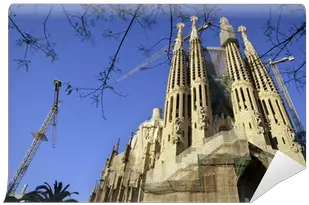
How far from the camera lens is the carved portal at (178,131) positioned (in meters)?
23.8

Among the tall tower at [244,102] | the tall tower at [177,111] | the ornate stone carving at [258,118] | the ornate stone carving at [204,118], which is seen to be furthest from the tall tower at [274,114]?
the tall tower at [177,111]

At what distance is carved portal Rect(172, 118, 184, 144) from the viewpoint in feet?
78.0

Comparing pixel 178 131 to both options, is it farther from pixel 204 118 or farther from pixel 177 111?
pixel 177 111

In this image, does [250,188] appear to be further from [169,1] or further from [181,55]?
[181,55]

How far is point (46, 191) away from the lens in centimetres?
1515

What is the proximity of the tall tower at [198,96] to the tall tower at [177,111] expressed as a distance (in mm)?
721

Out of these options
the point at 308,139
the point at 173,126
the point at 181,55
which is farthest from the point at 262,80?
the point at 308,139

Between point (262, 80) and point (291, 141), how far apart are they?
845 centimetres

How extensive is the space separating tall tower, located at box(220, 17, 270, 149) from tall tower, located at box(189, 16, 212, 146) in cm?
265

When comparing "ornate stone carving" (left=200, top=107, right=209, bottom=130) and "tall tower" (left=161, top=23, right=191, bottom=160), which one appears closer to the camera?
"tall tower" (left=161, top=23, right=191, bottom=160)

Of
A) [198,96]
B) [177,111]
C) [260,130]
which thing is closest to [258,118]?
[260,130]

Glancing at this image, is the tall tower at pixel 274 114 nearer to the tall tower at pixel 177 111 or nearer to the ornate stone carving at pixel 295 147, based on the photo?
the ornate stone carving at pixel 295 147

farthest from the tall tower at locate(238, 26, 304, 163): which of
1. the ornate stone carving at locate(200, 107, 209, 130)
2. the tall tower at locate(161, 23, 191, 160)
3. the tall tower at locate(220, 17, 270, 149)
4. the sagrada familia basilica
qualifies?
the tall tower at locate(161, 23, 191, 160)

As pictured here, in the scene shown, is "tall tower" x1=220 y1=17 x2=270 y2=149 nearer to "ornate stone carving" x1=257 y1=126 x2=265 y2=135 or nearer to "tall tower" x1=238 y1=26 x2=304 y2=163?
"ornate stone carving" x1=257 y1=126 x2=265 y2=135
